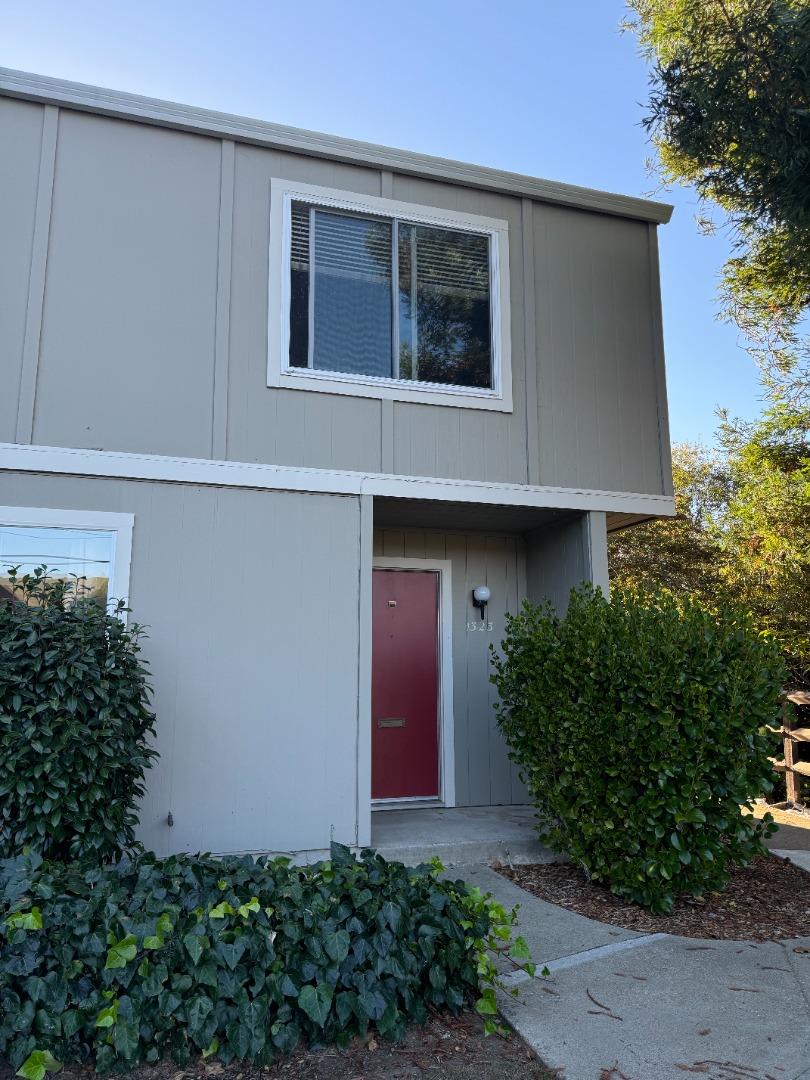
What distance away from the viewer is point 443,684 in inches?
288

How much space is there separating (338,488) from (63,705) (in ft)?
8.22

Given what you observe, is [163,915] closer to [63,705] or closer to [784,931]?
[63,705]

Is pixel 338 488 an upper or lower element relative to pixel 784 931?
upper

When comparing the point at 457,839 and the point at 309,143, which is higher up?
the point at 309,143

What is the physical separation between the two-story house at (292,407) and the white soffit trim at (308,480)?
0.02 metres

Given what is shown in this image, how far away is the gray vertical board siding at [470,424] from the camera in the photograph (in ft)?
20.6

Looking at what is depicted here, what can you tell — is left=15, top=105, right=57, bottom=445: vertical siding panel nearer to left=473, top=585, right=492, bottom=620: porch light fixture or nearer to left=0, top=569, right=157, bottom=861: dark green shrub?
left=0, top=569, right=157, bottom=861: dark green shrub

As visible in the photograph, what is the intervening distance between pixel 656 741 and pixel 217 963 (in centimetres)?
273

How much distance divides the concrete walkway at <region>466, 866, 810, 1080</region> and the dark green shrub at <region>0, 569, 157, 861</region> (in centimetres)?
222

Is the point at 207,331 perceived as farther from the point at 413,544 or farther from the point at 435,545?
the point at 435,545

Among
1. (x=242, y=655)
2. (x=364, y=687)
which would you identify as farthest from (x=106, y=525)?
(x=364, y=687)

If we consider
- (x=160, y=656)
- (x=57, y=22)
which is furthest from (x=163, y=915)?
(x=57, y=22)

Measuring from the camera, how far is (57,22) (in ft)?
23.3

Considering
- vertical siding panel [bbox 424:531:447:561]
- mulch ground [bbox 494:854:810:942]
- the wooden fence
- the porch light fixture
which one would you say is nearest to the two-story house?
vertical siding panel [bbox 424:531:447:561]
